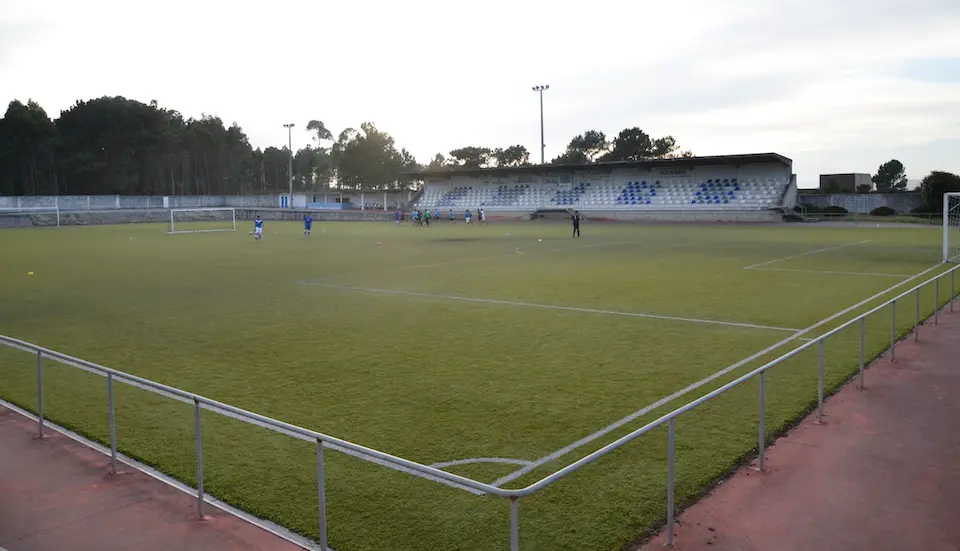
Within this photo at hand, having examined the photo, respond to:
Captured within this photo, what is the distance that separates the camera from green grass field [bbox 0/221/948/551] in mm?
7473

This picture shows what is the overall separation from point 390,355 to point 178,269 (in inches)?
773

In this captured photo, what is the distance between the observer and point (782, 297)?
68.6 ft

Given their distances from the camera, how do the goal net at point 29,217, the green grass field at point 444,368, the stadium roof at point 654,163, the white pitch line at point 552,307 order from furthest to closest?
the stadium roof at point 654,163
the goal net at point 29,217
the white pitch line at point 552,307
the green grass field at point 444,368

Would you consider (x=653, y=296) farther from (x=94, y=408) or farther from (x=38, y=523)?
(x=38, y=523)

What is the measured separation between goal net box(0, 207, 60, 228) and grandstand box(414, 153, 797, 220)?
44.2 meters

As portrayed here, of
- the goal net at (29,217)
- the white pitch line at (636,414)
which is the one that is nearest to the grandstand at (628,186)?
the goal net at (29,217)

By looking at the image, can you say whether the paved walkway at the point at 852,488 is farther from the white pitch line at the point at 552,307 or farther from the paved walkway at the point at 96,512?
the white pitch line at the point at 552,307

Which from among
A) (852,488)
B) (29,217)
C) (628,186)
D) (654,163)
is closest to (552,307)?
(852,488)

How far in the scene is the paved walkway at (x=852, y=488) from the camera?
21.5 feet

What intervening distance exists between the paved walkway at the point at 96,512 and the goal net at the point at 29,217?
241 ft

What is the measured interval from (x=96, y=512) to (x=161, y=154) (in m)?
126

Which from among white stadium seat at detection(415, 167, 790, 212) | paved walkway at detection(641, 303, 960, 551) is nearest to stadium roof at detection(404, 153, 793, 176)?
white stadium seat at detection(415, 167, 790, 212)

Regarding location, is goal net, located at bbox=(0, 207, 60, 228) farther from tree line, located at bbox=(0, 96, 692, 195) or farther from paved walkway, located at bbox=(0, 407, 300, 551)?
paved walkway, located at bbox=(0, 407, 300, 551)

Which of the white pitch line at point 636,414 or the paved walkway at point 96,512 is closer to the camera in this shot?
the paved walkway at point 96,512
